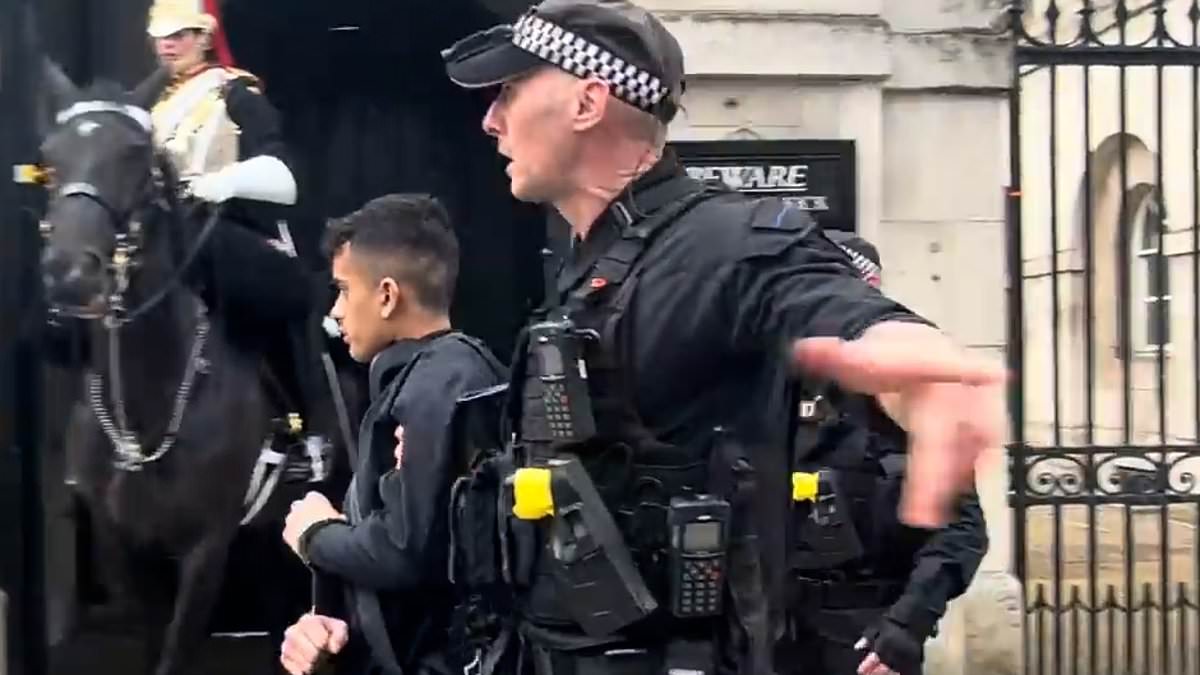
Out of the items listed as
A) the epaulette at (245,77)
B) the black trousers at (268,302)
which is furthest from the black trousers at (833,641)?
the epaulette at (245,77)

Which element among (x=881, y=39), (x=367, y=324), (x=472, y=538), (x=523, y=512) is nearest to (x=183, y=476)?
(x=367, y=324)

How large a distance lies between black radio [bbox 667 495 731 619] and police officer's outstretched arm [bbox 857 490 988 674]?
1.49 meters

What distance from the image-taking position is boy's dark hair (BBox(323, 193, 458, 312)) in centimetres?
327

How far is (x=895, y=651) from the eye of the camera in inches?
141

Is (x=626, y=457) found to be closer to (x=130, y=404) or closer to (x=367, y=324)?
(x=367, y=324)

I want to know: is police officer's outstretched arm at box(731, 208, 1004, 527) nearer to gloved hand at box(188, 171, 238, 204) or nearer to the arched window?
gloved hand at box(188, 171, 238, 204)

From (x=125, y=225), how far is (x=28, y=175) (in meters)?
1.06

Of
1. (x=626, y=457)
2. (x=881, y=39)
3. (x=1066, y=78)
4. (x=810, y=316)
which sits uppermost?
(x=1066, y=78)

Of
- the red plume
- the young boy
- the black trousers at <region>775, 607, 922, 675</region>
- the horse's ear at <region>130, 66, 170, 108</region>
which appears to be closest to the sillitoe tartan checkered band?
the young boy

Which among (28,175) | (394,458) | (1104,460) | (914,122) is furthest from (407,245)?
(1104,460)

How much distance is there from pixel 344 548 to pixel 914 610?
4.68ft

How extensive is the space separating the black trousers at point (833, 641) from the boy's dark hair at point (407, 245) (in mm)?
1273

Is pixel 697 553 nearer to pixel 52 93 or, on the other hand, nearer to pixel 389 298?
pixel 389 298

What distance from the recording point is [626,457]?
225cm
